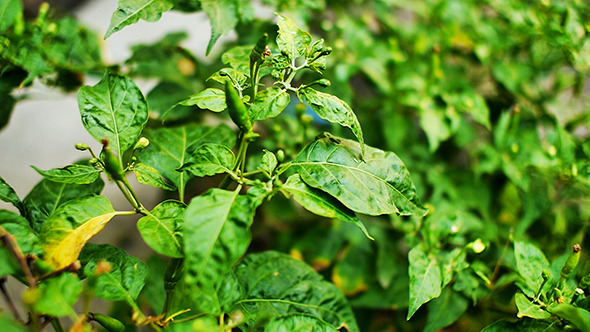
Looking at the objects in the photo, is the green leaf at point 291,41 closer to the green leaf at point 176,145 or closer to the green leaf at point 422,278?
the green leaf at point 176,145

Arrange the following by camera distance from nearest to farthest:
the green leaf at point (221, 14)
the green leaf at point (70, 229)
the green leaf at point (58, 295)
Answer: the green leaf at point (58, 295) < the green leaf at point (70, 229) < the green leaf at point (221, 14)

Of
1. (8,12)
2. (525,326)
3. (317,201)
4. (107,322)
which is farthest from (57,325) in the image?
(525,326)

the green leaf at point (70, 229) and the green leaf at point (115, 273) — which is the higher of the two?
the green leaf at point (70, 229)

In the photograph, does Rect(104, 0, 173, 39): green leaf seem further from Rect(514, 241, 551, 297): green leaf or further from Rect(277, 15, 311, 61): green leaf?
Rect(514, 241, 551, 297): green leaf

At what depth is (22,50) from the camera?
3.17 feet

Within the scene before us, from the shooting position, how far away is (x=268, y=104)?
66 centimetres

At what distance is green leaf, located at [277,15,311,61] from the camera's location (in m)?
0.67

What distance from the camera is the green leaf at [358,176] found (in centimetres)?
66

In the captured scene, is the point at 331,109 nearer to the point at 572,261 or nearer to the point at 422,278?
the point at 422,278

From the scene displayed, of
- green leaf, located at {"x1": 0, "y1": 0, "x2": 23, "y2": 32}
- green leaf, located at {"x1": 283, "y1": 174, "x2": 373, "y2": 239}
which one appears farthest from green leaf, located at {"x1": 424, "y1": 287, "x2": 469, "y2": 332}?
green leaf, located at {"x1": 0, "y1": 0, "x2": 23, "y2": 32}

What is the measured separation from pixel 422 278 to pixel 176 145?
556mm

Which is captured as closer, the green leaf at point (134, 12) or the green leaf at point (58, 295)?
the green leaf at point (58, 295)

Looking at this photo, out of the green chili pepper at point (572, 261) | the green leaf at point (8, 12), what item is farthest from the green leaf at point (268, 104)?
the green leaf at point (8, 12)

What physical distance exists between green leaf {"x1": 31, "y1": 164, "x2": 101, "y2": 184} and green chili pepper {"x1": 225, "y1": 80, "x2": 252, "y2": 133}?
0.85 feet
